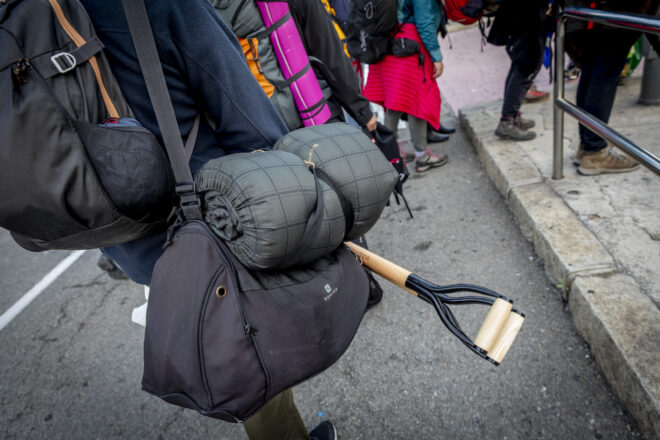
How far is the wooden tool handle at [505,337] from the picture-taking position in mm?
972

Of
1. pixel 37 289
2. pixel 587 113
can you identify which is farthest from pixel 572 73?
pixel 37 289

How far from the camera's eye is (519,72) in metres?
3.40

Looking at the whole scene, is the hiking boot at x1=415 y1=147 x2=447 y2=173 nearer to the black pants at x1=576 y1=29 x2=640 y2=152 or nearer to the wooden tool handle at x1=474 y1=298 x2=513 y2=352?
the black pants at x1=576 y1=29 x2=640 y2=152

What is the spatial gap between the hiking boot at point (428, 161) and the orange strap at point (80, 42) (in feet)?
10.4

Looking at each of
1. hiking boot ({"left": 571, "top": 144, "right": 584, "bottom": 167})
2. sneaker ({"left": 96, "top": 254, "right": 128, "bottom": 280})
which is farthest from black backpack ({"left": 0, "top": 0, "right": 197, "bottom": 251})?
hiking boot ({"left": 571, "top": 144, "right": 584, "bottom": 167})

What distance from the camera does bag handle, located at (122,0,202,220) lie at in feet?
3.20

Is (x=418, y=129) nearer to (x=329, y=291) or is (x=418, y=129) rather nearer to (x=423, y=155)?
(x=423, y=155)

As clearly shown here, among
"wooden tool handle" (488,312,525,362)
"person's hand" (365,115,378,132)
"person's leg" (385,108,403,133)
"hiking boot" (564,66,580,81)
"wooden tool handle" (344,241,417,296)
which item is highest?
"wooden tool handle" (344,241,417,296)

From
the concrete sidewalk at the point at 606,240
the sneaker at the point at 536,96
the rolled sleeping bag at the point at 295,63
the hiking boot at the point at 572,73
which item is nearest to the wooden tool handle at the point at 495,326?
the concrete sidewalk at the point at 606,240

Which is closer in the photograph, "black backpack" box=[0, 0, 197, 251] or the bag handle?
"black backpack" box=[0, 0, 197, 251]

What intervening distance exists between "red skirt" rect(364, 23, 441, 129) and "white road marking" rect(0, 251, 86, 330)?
307 cm

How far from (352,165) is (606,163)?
2508 mm

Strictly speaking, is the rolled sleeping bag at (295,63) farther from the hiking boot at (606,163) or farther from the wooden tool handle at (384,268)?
the hiking boot at (606,163)

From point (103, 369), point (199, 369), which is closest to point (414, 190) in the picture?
point (103, 369)
